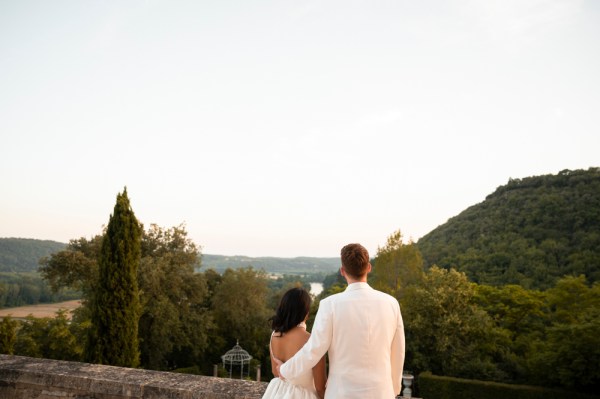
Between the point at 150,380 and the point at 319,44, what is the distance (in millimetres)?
15264

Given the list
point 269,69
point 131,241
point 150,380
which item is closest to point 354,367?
point 150,380

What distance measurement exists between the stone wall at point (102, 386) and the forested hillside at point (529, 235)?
28361 millimetres

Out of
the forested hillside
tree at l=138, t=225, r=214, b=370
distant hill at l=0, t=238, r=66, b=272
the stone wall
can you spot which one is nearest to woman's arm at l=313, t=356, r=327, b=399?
the stone wall

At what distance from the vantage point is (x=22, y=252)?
128 feet

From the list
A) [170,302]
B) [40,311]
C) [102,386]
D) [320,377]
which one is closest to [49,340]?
[170,302]

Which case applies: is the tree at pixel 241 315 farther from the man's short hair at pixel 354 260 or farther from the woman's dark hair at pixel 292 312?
the man's short hair at pixel 354 260

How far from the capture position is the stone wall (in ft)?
12.2

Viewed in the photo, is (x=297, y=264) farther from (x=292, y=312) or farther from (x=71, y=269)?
(x=292, y=312)

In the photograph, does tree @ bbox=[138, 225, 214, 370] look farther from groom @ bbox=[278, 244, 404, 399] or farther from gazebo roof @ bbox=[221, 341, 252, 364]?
groom @ bbox=[278, 244, 404, 399]

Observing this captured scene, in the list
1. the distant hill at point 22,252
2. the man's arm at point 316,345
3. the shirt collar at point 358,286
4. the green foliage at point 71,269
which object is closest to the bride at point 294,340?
the man's arm at point 316,345

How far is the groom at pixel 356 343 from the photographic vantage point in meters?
2.08

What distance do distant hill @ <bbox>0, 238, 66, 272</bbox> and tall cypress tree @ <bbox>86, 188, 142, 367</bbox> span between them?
88.5 feet

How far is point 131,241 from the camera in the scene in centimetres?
1452

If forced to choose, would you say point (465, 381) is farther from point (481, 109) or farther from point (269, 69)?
point (269, 69)
